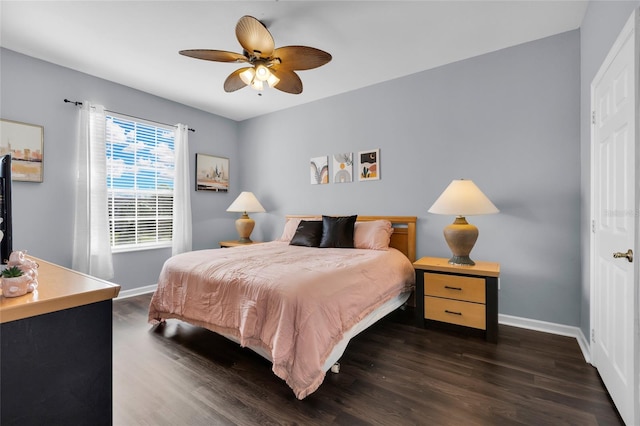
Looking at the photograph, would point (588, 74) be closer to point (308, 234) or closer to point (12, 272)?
point (308, 234)

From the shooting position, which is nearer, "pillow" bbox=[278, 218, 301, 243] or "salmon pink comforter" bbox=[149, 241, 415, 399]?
"salmon pink comforter" bbox=[149, 241, 415, 399]

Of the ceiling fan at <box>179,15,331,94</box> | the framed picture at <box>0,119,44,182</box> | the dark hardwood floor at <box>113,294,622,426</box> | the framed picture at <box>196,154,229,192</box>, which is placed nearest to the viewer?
the dark hardwood floor at <box>113,294,622,426</box>

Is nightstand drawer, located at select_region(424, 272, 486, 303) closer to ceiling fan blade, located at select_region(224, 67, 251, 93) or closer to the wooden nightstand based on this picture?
the wooden nightstand

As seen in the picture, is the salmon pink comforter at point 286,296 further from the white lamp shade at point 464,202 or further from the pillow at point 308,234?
the white lamp shade at point 464,202

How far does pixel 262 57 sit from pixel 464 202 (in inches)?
81.8

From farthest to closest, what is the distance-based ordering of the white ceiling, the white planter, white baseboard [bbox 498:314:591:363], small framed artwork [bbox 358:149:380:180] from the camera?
small framed artwork [bbox 358:149:380:180], white baseboard [bbox 498:314:591:363], the white ceiling, the white planter

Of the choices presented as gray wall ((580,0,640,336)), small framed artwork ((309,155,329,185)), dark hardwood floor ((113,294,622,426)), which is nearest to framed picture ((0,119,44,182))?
dark hardwood floor ((113,294,622,426))

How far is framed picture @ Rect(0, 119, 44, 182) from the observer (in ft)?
9.61

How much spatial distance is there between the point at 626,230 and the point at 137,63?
14.0ft

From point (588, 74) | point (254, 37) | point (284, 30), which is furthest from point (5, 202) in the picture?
point (588, 74)

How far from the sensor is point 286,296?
6.04ft

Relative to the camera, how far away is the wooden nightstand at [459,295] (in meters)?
2.54

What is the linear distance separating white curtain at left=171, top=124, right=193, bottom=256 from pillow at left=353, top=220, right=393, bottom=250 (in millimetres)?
2518

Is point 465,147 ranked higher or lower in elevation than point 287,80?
lower
